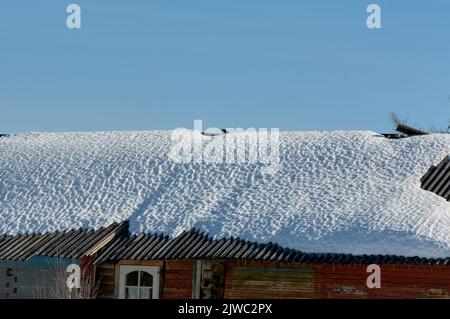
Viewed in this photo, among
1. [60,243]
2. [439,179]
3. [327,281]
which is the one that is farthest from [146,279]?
[439,179]

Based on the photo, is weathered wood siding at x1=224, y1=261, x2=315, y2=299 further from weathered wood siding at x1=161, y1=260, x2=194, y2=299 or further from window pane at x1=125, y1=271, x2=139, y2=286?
window pane at x1=125, y1=271, x2=139, y2=286

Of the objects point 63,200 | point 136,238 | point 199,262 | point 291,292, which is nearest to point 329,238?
point 291,292

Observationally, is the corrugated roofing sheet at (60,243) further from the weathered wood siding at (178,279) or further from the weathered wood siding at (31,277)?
the weathered wood siding at (178,279)

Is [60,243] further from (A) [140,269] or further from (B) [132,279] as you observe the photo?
(A) [140,269]

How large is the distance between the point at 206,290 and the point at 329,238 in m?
2.62

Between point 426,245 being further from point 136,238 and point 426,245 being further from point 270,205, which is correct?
point 136,238

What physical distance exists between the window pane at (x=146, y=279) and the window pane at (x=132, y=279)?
13cm

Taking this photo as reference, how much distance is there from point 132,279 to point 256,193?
3.19 metres

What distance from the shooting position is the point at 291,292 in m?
18.6

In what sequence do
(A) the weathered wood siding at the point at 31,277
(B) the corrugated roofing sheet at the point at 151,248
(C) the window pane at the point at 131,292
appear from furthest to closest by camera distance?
1. (A) the weathered wood siding at the point at 31,277
2. (C) the window pane at the point at 131,292
3. (B) the corrugated roofing sheet at the point at 151,248

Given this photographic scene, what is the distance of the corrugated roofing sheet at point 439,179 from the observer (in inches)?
782

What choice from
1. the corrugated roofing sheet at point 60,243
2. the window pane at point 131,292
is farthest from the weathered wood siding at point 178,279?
the corrugated roofing sheet at point 60,243

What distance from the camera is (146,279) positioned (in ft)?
65.2

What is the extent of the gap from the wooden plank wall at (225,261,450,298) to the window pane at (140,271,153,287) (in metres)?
1.69
